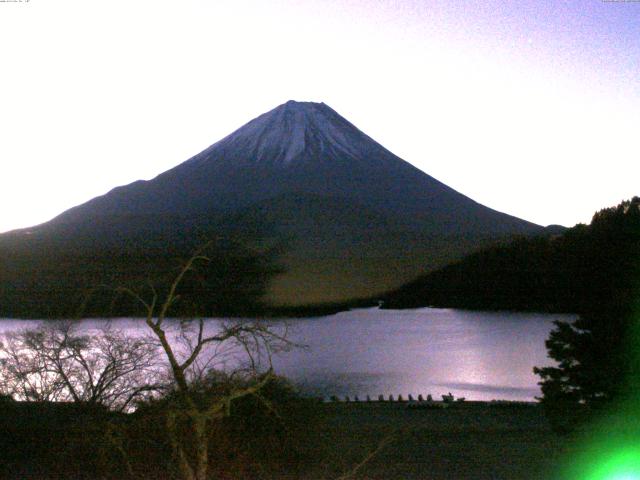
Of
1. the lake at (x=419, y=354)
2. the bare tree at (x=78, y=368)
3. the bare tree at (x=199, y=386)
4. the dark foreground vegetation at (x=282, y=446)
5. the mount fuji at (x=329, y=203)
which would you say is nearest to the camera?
the bare tree at (x=199, y=386)

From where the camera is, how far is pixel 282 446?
4.88 metres

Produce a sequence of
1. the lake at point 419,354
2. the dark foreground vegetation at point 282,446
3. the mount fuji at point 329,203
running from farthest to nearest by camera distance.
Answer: the mount fuji at point 329,203
the lake at point 419,354
the dark foreground vegetation at point 282,446

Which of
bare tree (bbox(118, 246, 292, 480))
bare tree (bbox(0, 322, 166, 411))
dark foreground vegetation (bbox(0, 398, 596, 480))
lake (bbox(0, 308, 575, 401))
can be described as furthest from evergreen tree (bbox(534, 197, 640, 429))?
bare tree (bbox(0, 322, 166, 411))

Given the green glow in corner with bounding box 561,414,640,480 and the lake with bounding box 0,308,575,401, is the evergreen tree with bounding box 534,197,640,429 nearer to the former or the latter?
the green glow in corner with bounding box 561,414,640,480

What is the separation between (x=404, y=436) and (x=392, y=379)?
5822 mm

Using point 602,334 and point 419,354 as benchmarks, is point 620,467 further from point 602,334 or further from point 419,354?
point 419,354

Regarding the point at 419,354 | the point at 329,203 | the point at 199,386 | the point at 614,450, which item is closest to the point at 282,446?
the point at 199,386

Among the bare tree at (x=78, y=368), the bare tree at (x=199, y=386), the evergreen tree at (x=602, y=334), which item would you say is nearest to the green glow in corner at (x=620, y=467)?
the evergreen tree at (x=602, y=334)

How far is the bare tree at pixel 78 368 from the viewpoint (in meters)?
4.42

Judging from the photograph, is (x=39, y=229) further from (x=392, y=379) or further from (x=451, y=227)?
(x=451, y=227)

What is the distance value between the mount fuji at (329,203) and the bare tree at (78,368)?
31.0ft

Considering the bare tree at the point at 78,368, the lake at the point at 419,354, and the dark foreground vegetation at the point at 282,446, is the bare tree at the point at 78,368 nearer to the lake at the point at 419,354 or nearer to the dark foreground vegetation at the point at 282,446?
the dark foreground vegetation at the point at 282,446

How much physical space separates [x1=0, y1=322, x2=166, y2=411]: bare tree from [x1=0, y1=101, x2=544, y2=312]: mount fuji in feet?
31.0

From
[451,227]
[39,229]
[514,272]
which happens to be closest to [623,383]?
[39,229]
